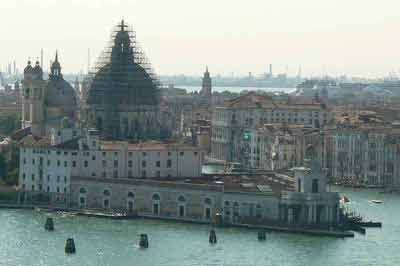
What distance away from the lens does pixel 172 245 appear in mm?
47469

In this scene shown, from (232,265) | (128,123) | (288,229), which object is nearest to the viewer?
(232,265)

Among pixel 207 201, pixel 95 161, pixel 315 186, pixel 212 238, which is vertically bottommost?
pixel 212 238

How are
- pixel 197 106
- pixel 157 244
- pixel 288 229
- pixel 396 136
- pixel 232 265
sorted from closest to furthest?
pixel 232 265
pixel 157 244
pixel 288 229
pixel 396 136
pixel 197 106

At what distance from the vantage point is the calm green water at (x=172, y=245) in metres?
44.8

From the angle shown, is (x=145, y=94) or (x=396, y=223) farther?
(x=145, y=94)

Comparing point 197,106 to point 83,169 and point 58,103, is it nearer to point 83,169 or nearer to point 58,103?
point 58,103

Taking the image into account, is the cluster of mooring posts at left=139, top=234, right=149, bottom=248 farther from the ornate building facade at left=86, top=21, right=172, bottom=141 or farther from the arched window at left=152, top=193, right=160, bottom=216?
the ornate building facade at left=86, top=21, right=172, bottom=141

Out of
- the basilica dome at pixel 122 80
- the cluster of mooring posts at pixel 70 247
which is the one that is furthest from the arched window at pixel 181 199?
the basilica dome at pixel 122 80

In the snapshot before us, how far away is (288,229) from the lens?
51.1 m

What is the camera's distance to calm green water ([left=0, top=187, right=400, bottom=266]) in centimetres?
4481

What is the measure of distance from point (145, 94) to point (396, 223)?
53.6ft

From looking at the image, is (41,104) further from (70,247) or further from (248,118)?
(70,247)

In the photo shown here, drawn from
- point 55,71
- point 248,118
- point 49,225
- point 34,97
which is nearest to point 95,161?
point 49,225

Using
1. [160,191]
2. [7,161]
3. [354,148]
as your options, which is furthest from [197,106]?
[160,191]
